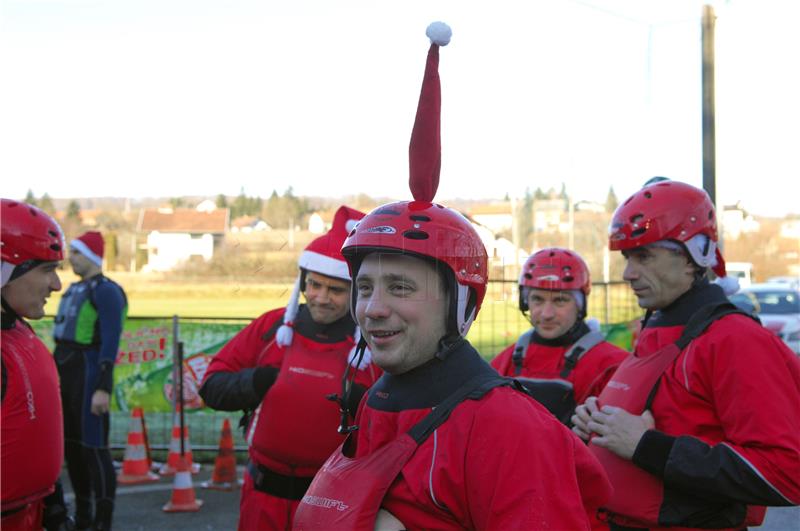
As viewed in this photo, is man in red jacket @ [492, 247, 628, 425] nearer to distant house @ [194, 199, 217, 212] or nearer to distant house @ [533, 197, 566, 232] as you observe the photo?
distant house @ [194, 199, 217, 212]

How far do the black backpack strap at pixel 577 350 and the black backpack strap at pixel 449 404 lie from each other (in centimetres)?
282

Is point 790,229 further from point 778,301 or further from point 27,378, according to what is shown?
point 27,378

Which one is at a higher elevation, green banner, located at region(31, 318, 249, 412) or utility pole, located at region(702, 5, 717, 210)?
utility pole, located at region(702, 5, 717, 210)

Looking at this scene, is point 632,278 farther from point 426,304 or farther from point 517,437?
point 517,437

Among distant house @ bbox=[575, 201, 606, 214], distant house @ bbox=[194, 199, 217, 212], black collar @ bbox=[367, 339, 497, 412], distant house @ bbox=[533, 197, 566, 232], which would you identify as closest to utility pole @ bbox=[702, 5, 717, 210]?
distant house @ bbox=[533, 197, 566, 232]

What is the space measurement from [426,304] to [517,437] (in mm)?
540

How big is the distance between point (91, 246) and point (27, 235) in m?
3.88

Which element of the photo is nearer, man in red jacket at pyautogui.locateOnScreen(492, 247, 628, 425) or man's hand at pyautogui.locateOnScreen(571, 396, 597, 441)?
man's hand at pyautogui.locateOnScreen(571, 396, 597, 441)

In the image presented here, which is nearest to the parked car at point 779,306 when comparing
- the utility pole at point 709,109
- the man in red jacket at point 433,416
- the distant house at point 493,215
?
the utility pole at point 709,109

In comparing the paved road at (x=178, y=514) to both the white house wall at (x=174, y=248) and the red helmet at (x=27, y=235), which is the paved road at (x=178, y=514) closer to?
the red helmet at (x=27, y=235)

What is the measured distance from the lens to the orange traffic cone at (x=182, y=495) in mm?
8234

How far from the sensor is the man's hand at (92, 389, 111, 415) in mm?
7145

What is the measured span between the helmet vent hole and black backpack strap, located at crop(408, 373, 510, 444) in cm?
45

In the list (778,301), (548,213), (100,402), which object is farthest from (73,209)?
(778,301)
